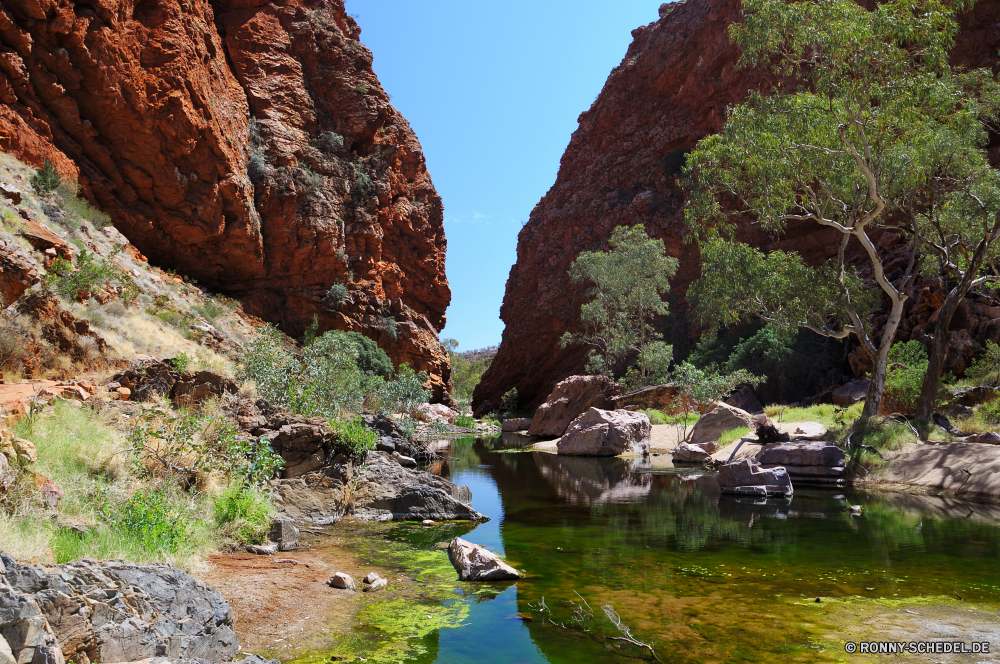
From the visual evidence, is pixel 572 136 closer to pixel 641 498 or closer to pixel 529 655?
pixel 641 498

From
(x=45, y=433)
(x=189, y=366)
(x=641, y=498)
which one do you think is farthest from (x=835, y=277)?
(x=45, y=433)

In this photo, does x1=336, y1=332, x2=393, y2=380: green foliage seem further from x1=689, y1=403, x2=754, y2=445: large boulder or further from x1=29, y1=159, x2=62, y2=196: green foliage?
x1=689, y1=403, x2=754, y2=445: large boulder

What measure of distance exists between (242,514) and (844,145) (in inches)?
716

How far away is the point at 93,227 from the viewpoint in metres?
21.0

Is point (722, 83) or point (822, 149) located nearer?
point (822, 149)

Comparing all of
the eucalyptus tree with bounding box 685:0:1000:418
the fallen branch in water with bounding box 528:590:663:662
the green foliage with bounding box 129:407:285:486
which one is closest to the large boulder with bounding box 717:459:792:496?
the eucalyptus tree with bounding box 685:0:1000:418

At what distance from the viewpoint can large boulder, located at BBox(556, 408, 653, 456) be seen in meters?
22.9

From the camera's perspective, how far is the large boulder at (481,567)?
6.67 meters

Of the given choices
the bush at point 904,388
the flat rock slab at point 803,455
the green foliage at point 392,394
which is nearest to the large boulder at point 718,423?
the bush at point 904,388

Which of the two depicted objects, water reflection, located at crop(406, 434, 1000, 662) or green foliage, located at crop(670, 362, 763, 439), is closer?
water reflection, located at crop(406, 434, 1000, 662)

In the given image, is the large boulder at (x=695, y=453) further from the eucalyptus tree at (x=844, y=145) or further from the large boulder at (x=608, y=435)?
the eucalyptus tree at (x=844, y=145)

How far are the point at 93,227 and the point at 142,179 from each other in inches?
318

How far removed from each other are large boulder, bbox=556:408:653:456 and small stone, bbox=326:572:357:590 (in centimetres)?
1778

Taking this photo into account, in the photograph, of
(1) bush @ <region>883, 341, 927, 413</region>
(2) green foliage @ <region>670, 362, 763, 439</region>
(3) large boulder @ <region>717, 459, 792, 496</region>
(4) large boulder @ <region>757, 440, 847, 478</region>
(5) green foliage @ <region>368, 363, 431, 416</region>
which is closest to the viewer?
(3) large boulder @ <region>717, 459, 792, 496</region>
